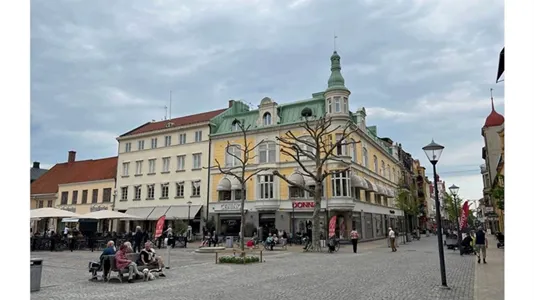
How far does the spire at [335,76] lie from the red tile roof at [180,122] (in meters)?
15.5

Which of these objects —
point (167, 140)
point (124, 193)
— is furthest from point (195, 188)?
point (124, 193)

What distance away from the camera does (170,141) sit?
46969mm

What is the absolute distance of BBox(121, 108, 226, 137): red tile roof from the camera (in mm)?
47769

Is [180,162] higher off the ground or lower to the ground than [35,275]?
higher

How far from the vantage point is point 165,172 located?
46188 mm

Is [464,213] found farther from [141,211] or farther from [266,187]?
[141,211]

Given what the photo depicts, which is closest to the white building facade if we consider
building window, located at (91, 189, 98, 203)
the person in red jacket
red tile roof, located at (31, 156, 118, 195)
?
red tile roof, located at (31, 156, 118, 195)

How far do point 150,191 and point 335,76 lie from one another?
2549 centimetres

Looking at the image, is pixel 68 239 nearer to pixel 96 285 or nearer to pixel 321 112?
pixel 96 285

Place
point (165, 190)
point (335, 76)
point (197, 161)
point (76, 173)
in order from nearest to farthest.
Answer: point (335, 76) → point (197, 161) → point (165, 190) → point (76, 173)

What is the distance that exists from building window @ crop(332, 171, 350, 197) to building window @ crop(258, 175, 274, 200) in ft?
20.3

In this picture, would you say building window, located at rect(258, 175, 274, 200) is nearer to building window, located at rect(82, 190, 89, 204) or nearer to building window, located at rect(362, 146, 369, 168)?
building window, located at rect(362, 146, 369, 168)
